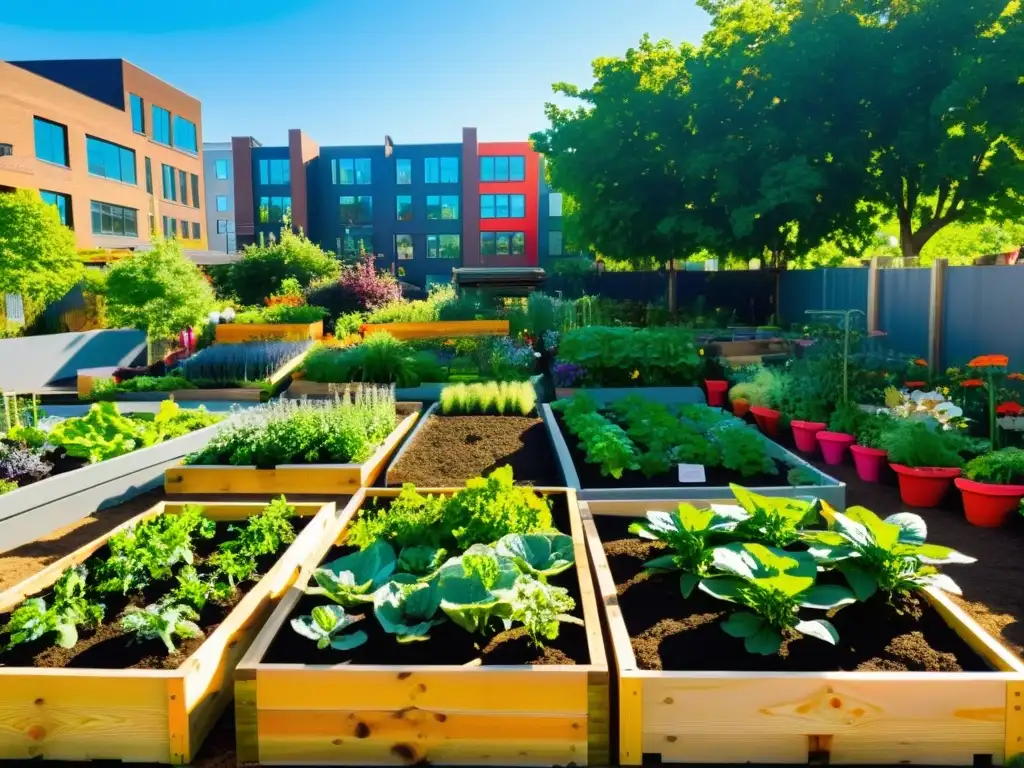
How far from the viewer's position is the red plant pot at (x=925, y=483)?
5.84 meters

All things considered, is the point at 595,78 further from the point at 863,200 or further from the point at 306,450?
the point at 306,450

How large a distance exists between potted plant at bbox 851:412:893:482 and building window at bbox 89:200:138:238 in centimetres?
3330

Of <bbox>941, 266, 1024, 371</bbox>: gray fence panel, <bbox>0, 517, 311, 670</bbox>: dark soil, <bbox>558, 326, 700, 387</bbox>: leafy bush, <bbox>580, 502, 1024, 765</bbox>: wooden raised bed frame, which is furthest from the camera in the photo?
<bbox>558, 326, 700, 387</bbox>: leafy bush

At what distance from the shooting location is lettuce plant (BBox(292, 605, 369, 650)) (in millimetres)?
2834

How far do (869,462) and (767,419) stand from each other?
1.93m

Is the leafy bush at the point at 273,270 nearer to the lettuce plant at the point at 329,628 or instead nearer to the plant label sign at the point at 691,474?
the plant label sign at the point at 691,474

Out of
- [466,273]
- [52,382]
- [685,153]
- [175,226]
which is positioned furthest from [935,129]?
[175,226]

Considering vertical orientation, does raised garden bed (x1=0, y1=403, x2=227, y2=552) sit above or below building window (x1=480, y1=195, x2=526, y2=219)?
below

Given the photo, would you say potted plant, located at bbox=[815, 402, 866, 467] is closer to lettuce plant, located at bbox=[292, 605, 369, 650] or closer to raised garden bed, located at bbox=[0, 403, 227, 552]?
raised garden bed, located at bbox=[0, 403, 227, 552]

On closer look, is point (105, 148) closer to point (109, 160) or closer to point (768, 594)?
point (109, 160)

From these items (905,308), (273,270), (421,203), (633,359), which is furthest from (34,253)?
(421,203)

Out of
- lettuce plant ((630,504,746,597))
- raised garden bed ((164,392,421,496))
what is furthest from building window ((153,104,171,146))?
lettuce plant ((630,504,746,597))

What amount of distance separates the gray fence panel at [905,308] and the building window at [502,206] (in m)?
37.4

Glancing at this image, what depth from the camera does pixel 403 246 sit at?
48.2 meters
